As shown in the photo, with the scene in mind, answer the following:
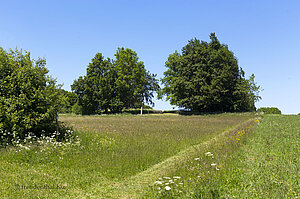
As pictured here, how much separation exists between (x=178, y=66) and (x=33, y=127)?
135 ft

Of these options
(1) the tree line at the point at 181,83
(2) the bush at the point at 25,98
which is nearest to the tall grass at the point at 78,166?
(2) the bush at the point at 25,98

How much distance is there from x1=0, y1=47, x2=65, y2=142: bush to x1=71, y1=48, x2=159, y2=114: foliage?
39.8m

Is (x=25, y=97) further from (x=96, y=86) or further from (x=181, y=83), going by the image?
(x=96, y=86)

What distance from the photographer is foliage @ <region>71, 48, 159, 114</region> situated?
54.4 meters

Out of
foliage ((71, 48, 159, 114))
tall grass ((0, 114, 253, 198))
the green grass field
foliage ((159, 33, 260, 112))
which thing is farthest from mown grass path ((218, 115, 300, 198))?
foliage ((71, 48, 159, 114))

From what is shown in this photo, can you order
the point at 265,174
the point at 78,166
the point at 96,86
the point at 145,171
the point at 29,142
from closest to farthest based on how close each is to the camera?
the point at 265,174
the point at 145,171
the point at 78,166
the point at 29,142
the point at 96,86

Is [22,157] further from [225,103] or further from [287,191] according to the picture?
[225,103]

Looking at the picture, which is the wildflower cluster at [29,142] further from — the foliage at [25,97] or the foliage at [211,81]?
the foliage at [211,81]

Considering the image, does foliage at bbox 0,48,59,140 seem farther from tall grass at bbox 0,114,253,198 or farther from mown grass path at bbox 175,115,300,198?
mown grass path at bbox 175,115,300,198

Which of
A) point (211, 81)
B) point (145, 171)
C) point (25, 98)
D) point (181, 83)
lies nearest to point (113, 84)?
point (181, 83)

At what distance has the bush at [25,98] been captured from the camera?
465 inches

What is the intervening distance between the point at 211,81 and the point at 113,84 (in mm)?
23097

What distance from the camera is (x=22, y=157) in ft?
33.1

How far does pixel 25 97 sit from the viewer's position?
39.8 feet
